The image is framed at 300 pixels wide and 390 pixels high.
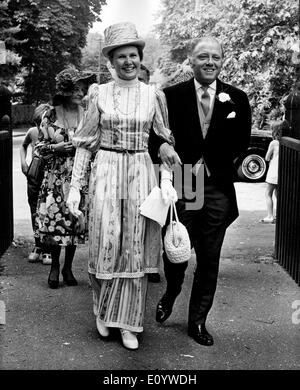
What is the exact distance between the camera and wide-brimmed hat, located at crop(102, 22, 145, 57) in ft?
14.8

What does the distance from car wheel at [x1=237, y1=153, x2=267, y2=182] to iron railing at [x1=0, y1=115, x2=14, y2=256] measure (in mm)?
8304

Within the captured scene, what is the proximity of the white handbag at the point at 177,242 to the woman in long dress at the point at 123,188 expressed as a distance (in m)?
0.20

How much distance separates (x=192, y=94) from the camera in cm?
475

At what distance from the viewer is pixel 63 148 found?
6.31 m

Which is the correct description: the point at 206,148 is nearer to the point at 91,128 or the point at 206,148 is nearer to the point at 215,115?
the point at 215,115

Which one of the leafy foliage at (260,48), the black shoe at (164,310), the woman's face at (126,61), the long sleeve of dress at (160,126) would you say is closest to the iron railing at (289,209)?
the black shoe at (164,310)

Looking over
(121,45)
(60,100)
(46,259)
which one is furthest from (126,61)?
(46,259)

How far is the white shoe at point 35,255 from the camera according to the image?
7461 millimetres

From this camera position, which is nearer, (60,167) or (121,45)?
(121,45)

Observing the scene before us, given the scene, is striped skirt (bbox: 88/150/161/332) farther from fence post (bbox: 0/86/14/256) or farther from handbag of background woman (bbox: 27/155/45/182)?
fence post (bbox: 0/86/14/256)

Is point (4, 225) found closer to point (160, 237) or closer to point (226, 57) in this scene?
point (160, 237)

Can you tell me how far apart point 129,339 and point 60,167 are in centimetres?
220

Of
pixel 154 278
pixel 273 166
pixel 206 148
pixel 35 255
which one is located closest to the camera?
pixel 206 148
